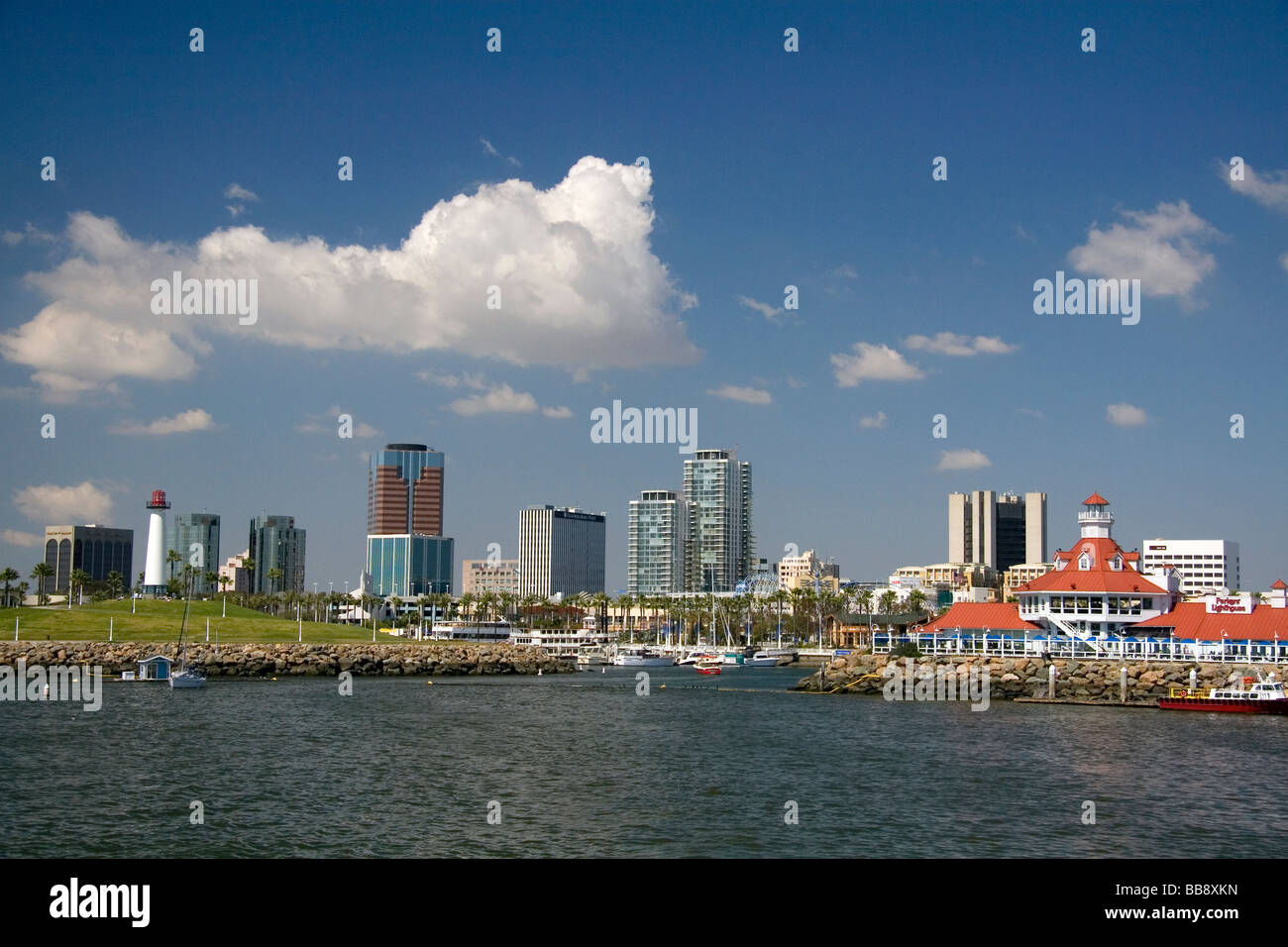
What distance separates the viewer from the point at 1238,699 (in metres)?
82.7

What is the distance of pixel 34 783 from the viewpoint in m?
46.7

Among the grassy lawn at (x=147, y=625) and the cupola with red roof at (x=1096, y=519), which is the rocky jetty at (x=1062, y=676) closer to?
the cupola with red roof at (x=1096, y=519)

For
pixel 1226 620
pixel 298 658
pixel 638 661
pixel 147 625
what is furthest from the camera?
pixel 638 661

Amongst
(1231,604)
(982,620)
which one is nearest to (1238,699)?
(1231,604)

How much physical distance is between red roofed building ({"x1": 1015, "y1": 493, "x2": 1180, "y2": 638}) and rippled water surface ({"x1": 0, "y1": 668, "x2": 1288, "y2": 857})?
22537 millimetres

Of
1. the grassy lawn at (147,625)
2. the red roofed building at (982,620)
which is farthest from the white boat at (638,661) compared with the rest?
the red roofed building at (982,620)

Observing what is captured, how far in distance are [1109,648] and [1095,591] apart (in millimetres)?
6772

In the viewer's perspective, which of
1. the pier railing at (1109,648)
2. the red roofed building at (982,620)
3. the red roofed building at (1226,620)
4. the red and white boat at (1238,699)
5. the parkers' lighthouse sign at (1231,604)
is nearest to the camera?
the red and white boat at (1238,699)

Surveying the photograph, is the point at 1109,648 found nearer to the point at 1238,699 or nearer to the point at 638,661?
the point at 1238,699

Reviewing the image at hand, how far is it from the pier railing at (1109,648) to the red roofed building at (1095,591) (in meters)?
2.42

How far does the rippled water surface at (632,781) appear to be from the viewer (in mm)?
36094
